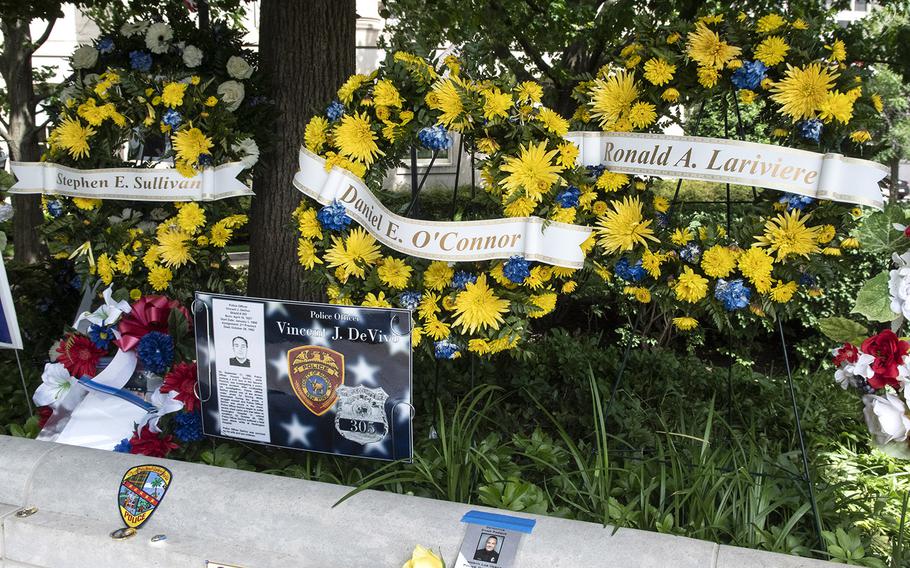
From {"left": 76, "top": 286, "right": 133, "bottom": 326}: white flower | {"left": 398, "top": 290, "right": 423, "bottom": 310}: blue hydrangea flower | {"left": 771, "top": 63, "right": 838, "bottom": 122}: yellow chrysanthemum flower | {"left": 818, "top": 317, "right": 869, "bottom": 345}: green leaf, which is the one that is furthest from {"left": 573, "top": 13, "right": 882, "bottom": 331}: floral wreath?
{"left": 76, "top": 286, "right": 133, "bottom": 326}: white flower

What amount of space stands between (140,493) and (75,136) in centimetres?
224

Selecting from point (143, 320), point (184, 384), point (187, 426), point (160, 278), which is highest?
point (160, 278)

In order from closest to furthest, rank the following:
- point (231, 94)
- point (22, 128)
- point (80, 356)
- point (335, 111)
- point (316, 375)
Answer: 1. point (316, 375)
2. point (335, 111)
3. point (80, 356)
4. point (231, 94)
5. point (22, 128)

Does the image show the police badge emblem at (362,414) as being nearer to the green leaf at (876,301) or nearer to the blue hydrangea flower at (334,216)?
the blue hydrangea flower at (334,216)

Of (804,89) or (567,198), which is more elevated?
(804,89)

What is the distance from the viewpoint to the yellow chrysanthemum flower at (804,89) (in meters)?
3.02

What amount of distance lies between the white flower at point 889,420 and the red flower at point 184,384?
2.68 meters

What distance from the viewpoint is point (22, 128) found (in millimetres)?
7309

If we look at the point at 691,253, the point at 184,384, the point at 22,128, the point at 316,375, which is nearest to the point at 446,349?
the point at 316,375

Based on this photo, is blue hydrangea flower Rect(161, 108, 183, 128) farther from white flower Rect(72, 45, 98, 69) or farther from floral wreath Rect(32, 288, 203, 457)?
floral wreath Rect(32, 288, 203, 457)

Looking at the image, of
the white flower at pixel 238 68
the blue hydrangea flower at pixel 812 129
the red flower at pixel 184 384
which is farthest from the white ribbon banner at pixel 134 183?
the blue hydrangea flower at pixel 812 129

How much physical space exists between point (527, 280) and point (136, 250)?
2.32 meters

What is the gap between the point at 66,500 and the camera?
9.85 feet

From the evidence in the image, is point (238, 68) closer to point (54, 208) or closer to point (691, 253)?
point (54, 208)
